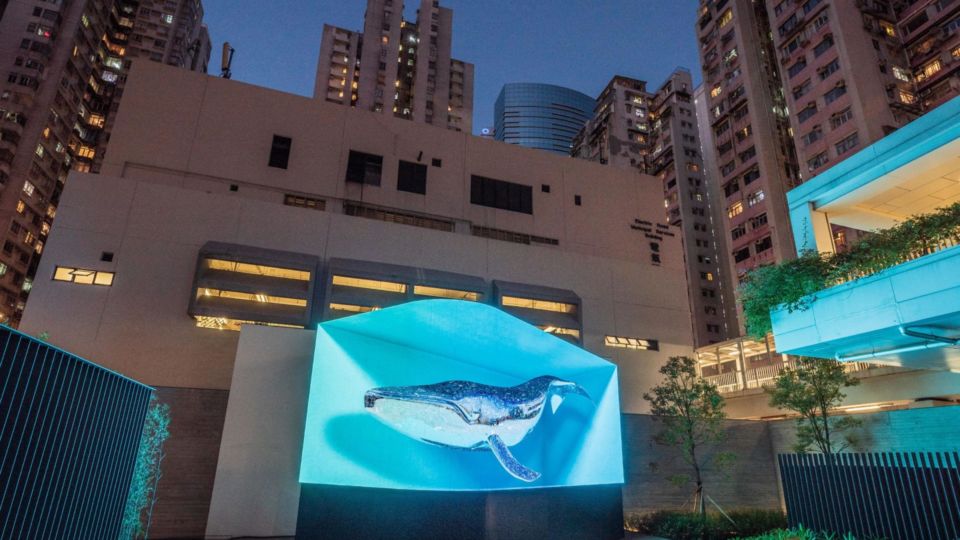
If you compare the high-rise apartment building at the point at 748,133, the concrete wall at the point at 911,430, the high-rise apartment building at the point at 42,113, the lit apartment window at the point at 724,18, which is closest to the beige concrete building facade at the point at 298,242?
the concrete wall at the point at 911,430

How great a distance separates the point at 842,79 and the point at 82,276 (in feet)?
145

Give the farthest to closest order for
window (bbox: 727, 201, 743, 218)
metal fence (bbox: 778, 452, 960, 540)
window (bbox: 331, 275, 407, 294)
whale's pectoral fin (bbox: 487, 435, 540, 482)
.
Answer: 1. window (bbox: 727, 201, 743, 218)
2. window (bbox: 331, 275, 407, 294)
3. whale's pectoral fin (bbox: 487, 435, 540, 482)
4. metal fence (bbox: 778, 452, 960, 540)

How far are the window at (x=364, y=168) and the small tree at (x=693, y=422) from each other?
47.1 ft

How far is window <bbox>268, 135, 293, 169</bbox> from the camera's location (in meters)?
21.1

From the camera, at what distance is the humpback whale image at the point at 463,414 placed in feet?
28.1

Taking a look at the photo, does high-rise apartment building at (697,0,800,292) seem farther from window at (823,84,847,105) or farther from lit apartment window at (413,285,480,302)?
lit apartment window at (413,285,480,302)

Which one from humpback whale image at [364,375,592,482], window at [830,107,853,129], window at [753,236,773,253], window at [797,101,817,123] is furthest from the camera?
window at [753,236,773,253]

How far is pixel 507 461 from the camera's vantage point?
9.00 meters

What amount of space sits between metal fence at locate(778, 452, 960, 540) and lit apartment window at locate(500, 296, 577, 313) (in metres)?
11.8

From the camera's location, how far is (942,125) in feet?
27.4

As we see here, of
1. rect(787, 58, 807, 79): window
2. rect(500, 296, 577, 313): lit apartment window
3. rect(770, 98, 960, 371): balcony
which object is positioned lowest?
rect(770, 98, 960, 371): balcony

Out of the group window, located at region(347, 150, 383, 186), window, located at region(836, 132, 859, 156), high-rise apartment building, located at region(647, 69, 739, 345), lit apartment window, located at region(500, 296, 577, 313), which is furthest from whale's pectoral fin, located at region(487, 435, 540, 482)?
high-rise apartment building, located at region(647, 69, 739, 345)

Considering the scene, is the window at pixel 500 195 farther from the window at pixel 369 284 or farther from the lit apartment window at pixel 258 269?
the lit apartment window at pixel 258 269

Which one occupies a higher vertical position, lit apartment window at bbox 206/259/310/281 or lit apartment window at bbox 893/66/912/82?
lit apartment window at bbox 893/66/912/82
